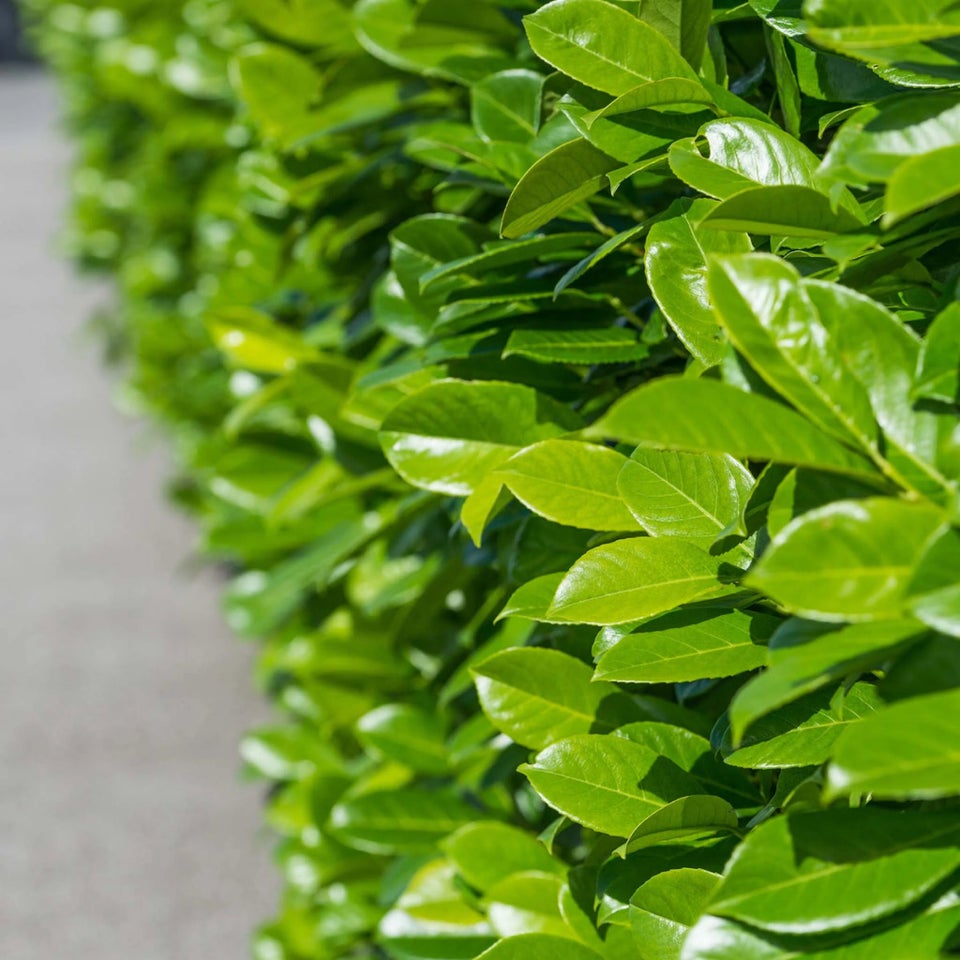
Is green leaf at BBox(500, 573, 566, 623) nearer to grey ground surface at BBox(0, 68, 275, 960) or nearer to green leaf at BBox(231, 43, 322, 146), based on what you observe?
green leaf at BBox(231, 43, 322, 146)

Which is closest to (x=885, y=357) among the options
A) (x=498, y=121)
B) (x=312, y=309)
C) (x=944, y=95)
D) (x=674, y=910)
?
(x=944, y=95)

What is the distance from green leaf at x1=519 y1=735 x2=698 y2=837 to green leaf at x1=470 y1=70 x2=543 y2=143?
0.74 m

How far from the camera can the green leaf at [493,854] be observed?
1.61m

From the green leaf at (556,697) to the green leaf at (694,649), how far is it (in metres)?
0.25

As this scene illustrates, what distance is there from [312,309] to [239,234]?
399 mm

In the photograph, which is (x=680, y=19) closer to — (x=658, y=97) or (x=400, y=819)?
(x=658, y=97)

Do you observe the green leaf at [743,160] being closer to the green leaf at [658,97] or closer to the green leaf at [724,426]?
the green leaf at [658,97]

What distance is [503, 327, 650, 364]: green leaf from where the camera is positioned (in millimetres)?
1308

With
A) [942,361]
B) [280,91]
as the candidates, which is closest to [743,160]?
[942,361]

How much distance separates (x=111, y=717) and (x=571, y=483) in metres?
3.59

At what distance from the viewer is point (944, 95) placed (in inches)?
35.4

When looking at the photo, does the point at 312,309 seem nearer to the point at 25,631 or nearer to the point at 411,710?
the point at 411,710

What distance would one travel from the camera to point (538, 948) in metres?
1.24

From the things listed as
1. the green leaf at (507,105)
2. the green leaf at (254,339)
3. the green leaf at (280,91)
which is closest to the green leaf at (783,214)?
the green leaf at (507,105)
